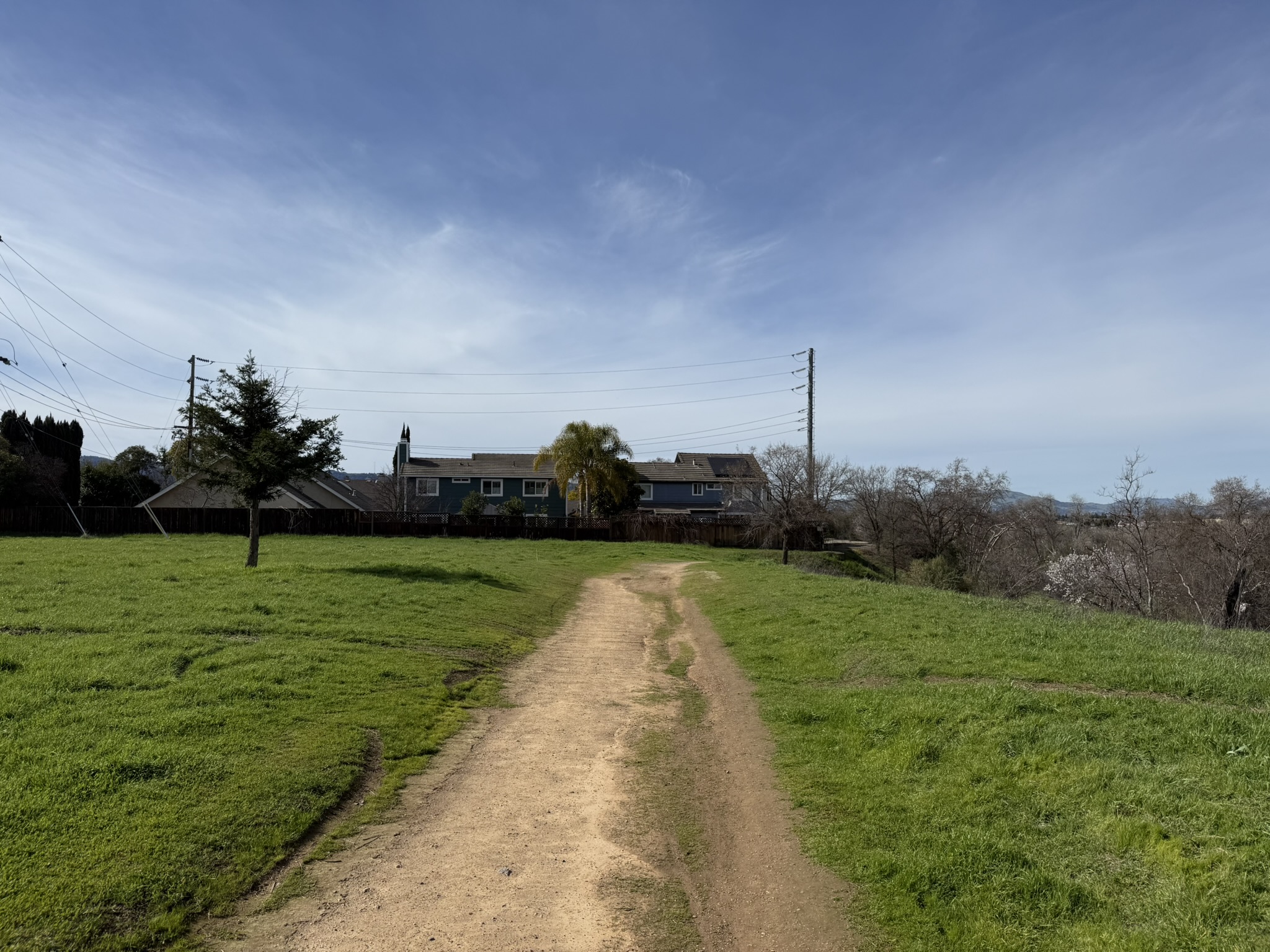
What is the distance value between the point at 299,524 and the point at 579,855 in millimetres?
41295

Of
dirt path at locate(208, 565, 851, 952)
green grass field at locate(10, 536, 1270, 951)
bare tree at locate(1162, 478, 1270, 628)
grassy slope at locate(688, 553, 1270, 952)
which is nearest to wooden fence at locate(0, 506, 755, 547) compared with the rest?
bare tree at locate(1162, 478, 1270, 628)

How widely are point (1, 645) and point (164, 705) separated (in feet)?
12.7

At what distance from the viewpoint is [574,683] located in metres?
12.1

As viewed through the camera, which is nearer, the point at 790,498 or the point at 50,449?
the point at 790,498

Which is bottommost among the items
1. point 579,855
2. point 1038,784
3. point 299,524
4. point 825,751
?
point 579,855

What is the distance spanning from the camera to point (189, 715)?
7973 millimetres

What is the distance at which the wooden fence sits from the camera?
139 ft

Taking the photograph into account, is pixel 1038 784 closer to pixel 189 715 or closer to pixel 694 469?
pixel 189 715

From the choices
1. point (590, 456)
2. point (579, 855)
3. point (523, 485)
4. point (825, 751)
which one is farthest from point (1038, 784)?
point (523, 485)

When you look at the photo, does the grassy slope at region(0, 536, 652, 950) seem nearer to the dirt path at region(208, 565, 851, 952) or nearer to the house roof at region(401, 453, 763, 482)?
the dirt path at region(208, 565, 851, 952)

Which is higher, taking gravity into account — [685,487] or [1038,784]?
[685,487]

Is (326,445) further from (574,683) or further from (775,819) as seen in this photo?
(775,819)

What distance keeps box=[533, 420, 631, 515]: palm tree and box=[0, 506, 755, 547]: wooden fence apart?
21.0 ft

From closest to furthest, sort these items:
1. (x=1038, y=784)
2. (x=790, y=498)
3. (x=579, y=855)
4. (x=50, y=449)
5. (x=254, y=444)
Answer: (x=579, y=855)
(x=1038, y=784)
(x=254, y=444)
(x=790, y=498)
(x=50, y=449)
